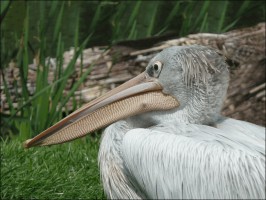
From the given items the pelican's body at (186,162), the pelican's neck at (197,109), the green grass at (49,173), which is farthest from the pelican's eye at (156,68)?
the green grass at (49,173)

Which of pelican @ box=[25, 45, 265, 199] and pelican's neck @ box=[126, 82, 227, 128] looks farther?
pelican's neck @ box=[126, 82, 227, 128]

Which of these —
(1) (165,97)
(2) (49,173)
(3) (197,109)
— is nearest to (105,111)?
(1) (165,97)

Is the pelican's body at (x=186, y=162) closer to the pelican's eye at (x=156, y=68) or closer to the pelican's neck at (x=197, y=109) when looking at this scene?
the pelican's neck at (x=197, y=109)

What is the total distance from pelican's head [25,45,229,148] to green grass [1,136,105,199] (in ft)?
1.81

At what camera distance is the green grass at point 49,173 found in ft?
15.1

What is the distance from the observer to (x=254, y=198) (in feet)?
11.1

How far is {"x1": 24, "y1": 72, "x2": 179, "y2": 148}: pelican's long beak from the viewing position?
405cm

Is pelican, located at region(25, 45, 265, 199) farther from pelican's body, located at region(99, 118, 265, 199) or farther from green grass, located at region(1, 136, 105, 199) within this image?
green grass, located at region(1, 136, 105, 199)

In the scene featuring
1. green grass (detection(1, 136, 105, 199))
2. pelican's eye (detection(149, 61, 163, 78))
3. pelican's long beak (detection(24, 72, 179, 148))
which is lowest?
green grass (detection(1, 136, 105, 199))

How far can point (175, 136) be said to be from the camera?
360 cm

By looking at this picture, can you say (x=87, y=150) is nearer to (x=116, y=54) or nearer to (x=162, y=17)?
(x=116, y=54)

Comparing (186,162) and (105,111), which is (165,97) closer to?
(105,111)

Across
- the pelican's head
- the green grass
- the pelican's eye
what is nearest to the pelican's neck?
the pelican's head

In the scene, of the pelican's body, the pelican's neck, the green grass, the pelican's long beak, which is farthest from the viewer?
the green grass
